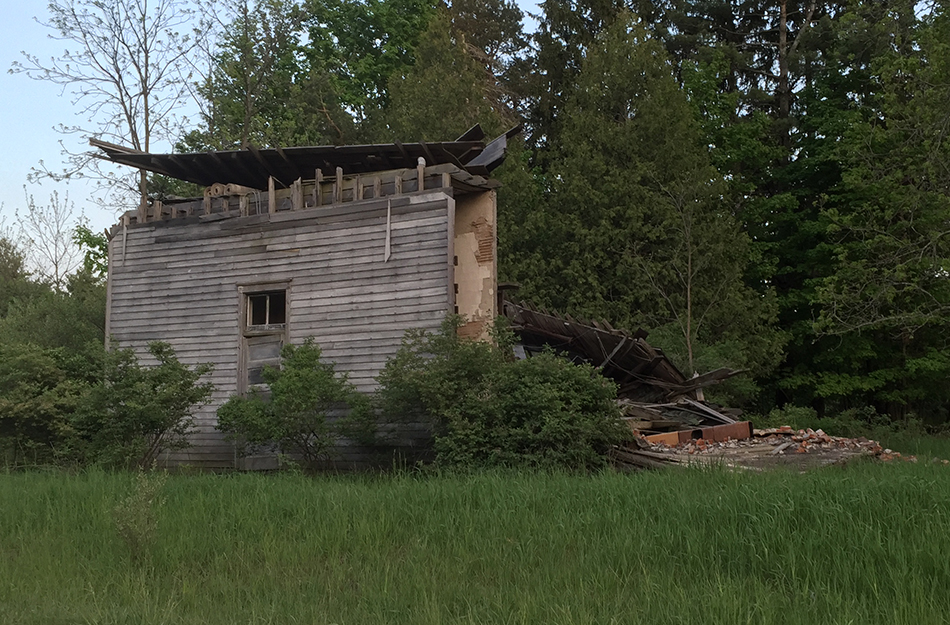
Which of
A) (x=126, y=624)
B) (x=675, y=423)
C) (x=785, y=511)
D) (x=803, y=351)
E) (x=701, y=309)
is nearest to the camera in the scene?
(x=126, y=624)

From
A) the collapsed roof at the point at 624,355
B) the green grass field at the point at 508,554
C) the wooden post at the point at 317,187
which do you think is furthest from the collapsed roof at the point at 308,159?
the green grass field at the point at 508,554

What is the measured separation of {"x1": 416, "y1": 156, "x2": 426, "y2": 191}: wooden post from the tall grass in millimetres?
5950

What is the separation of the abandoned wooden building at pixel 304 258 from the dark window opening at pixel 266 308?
0.07 feet

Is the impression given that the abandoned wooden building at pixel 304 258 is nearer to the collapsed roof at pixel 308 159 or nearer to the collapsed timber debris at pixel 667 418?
the collapsed roof at pixel 308 159

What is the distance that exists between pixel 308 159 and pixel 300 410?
16.6 feet

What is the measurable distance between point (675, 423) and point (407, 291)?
5692 mm

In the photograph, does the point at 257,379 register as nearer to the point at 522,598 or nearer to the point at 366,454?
the point at 366,454

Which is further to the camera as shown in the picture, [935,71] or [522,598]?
[935,71]

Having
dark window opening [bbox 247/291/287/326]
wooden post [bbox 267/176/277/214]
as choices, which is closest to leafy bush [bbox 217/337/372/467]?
dark window opening [bbox 247/291/287/326]

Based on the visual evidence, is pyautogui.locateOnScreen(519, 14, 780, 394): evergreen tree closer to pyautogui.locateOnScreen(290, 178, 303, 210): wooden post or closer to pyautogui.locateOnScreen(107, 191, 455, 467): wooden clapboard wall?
pyautogui.locateOnScreen(107, 191, 455, 467): wooden clapboard wall

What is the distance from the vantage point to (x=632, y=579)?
586 cm

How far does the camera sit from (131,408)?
11922mm

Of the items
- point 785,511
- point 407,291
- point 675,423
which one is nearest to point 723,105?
point 675,423

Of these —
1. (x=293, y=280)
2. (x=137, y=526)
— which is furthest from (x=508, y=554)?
(x=293, y=280)
